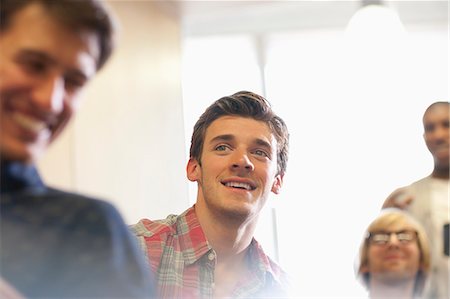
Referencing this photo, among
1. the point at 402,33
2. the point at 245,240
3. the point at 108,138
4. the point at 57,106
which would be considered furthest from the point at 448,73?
the point at 57,106

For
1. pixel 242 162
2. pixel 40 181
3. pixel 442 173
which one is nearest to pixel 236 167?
pixel 242 162

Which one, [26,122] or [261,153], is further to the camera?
[261,153]

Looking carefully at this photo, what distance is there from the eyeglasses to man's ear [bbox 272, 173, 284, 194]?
0.61ft

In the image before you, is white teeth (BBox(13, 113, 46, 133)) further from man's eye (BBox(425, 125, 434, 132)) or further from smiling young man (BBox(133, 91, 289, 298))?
man's eye (BBox(425, 125, 434, 132))

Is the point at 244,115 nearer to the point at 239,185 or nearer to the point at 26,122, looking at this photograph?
the point at 239,185

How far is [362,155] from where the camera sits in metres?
0.75

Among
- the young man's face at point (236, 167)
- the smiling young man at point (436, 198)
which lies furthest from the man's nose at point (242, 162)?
the smiling young man at point (436, 198)

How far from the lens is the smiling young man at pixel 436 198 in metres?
0.63

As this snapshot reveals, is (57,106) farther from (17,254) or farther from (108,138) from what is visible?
(108,138)

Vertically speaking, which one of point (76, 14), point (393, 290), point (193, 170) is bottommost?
point (393, 290)

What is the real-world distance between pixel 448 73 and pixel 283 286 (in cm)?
32

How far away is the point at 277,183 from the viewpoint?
775 millimetres

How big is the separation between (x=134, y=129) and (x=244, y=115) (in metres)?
0.15

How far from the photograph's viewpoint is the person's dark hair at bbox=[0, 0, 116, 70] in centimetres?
39
